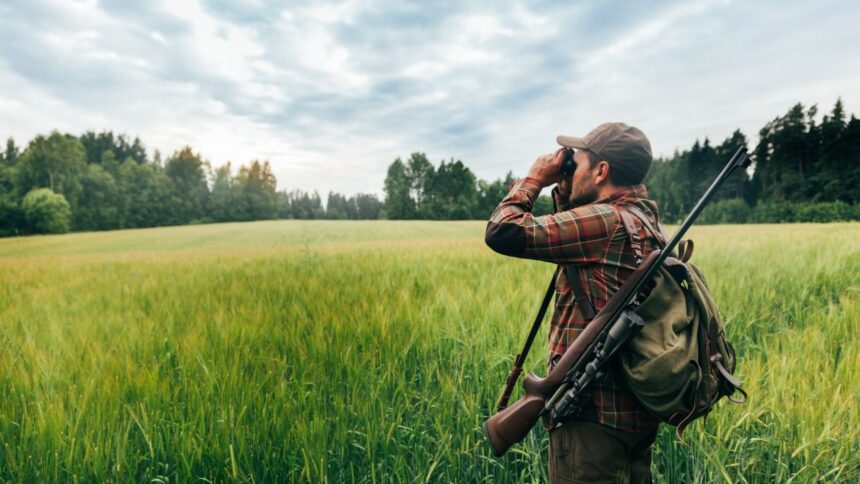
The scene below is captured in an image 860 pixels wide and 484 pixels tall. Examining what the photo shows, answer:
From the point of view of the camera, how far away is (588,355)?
1.51 meters

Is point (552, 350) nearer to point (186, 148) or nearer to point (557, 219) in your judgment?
point (557, 219)

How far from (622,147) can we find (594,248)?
1.45 feet

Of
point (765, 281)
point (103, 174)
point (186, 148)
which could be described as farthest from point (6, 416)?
point (186, 148)

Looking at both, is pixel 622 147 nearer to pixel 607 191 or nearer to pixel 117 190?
pixel 607 191

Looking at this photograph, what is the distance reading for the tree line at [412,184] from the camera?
28148 millimetres

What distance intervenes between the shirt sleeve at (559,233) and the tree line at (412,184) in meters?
27.5

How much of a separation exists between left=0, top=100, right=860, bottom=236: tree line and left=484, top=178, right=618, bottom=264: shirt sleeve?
27.5 metres

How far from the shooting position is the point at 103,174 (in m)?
40.8

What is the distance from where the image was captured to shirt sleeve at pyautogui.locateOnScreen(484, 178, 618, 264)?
1579 millimetres

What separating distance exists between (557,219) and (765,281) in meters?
5.41

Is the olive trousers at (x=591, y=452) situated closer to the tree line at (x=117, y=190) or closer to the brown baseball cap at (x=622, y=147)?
the brown baseball cap at (x=622, y=147)

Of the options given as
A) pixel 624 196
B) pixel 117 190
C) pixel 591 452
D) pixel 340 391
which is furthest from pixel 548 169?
pixel 117 190

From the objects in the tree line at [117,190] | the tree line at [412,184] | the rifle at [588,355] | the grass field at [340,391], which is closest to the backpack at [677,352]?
the rifle at [588,355]

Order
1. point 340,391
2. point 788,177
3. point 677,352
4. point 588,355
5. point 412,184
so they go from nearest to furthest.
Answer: point 677,352
point 588,355
point 340,391
point 788,177
point 412,184
